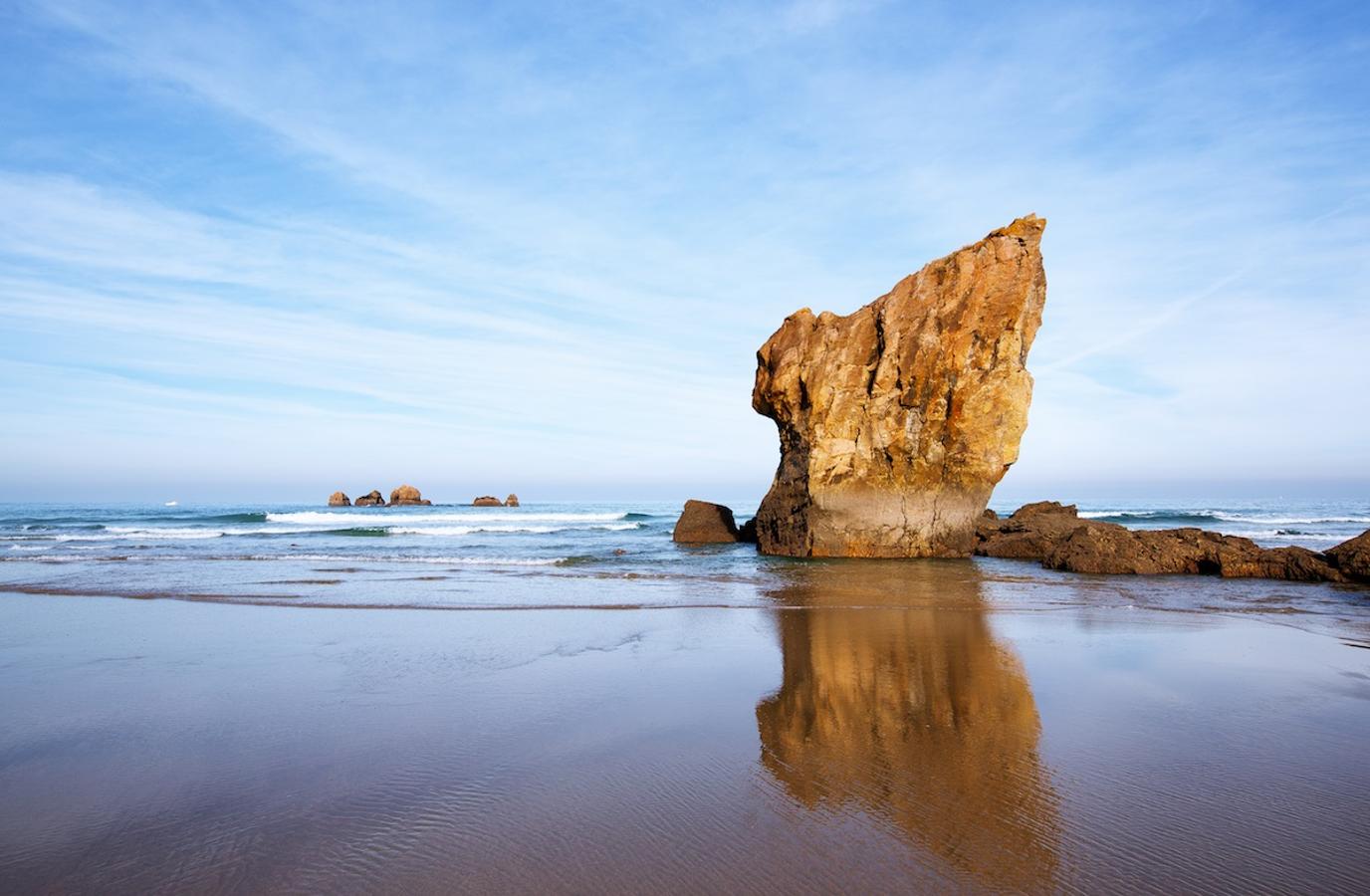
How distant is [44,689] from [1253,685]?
10.4 meters

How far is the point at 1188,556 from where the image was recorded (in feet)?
55.3

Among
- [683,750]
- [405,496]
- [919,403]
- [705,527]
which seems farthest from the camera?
[405,496]

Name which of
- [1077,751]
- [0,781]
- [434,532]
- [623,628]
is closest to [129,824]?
[0,781]

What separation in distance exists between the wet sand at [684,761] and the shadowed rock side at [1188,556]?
25.5 ft

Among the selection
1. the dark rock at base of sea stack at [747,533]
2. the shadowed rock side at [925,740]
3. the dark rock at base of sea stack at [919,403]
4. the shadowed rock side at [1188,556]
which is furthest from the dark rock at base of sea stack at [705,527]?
the shadowed rock side at [925,740]

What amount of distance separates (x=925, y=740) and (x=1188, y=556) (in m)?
15.3

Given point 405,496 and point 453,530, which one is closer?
point 453,530

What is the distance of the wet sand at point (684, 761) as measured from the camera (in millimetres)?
3256

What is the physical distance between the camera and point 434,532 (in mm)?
37000

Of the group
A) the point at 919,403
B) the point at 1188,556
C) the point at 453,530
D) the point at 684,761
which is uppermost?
the point at 919,403

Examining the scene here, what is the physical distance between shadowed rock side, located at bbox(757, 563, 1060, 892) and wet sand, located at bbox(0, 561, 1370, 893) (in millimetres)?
27

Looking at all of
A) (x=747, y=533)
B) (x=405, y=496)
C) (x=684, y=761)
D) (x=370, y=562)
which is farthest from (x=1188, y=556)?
(x=405, y=496)

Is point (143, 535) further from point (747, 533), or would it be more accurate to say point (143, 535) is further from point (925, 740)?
point (925, 740)

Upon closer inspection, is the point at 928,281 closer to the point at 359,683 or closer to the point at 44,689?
the point at 359,683
